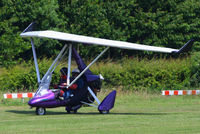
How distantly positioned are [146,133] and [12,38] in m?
22.8

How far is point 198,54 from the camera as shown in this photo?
28500mm

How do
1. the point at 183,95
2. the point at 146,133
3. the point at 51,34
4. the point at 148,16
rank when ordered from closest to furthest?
the point at 146,133, the point at 51,34, the point at 183,95, the point at 148,16

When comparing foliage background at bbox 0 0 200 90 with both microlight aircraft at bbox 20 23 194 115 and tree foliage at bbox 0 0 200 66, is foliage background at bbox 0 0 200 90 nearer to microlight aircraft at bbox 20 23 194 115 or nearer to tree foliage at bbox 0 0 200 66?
tree foliage at bbox 0 0 200 66

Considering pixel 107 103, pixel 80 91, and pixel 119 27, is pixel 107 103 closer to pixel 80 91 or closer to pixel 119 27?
pixel 80 91

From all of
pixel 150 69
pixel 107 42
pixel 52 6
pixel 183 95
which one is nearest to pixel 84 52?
pixel 52 6

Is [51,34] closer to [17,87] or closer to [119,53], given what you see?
[17,87]

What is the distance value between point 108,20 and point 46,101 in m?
23.2

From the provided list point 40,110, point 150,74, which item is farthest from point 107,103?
point 150,74

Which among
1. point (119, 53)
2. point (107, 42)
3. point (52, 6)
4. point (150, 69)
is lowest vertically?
point (119, 53)

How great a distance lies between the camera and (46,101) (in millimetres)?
16875

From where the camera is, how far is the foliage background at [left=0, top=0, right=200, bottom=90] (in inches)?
1127

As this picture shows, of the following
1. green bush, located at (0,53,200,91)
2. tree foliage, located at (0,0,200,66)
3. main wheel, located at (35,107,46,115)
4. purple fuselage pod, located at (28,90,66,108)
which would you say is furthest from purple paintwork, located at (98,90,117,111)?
tree foliage, located at (0,0,200,66)

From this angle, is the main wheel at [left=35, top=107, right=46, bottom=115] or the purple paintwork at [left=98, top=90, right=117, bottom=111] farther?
the purple paintwork at [left=98, top=90, right=117, bottom=111]

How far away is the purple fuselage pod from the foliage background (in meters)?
11.3
